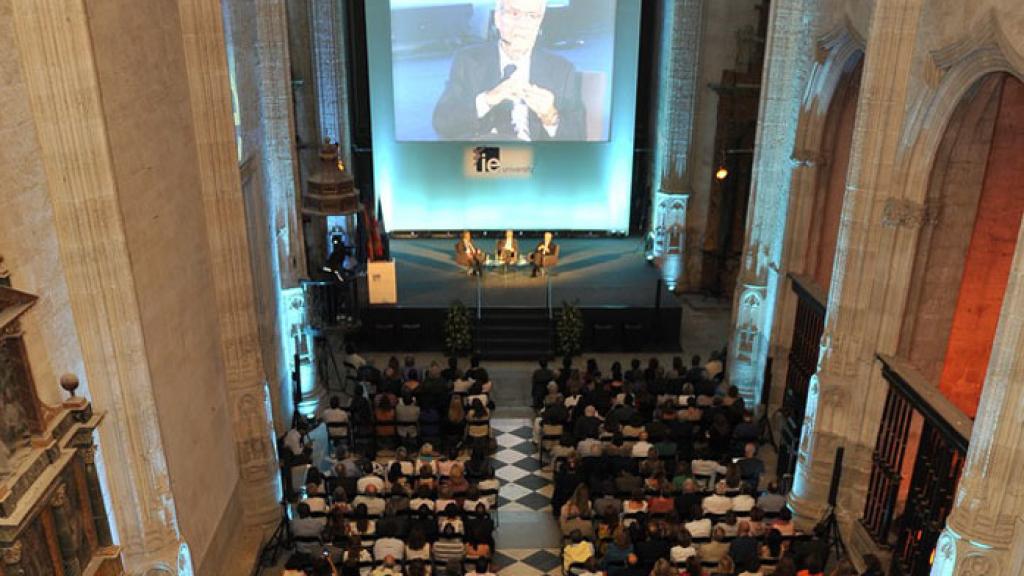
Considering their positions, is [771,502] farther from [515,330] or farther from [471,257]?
[471,257]

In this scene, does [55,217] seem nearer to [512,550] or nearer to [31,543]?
[31,543]

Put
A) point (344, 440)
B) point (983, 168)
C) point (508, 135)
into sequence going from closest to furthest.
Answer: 1. point (983, 168)
2. point (344, 440)
3. point (508, 135)

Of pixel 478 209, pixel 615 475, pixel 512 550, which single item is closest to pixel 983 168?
pixel 615 475

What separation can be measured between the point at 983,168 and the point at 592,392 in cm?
686

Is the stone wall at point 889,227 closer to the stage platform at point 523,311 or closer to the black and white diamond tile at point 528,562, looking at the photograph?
the black and white diamond tile at point 528,562

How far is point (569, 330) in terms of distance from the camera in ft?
60.9

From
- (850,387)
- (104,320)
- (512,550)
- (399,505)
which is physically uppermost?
(104,320)

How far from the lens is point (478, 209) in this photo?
24859 millimetres

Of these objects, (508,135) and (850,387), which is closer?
(850,387)

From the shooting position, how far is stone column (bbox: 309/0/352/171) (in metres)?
20.2

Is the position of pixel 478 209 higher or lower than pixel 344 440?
higher

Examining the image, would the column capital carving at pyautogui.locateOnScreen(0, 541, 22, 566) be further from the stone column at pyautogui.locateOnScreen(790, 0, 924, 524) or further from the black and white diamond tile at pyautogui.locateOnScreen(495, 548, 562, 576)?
the stone column at pyautogui.locateOnScreen(790, 0, 924, 524)

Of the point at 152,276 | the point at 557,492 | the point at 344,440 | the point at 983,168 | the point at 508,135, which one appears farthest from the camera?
the point at 508,135

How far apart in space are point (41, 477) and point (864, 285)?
31.7ft
